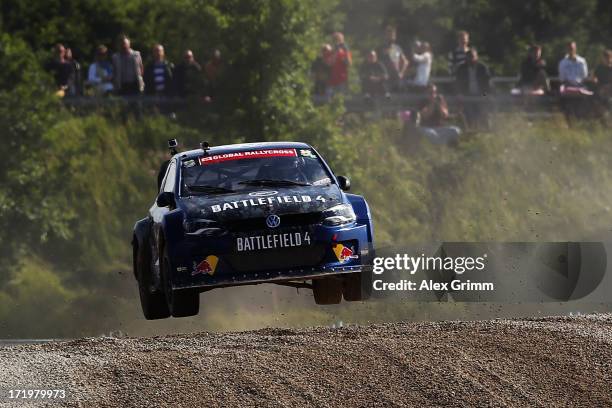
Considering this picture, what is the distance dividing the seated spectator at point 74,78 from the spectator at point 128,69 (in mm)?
2181

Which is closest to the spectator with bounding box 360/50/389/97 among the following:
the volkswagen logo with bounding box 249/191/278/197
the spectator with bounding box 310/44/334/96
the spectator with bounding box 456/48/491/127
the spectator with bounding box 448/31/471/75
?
the spectator with bounding box 310/44/334/96

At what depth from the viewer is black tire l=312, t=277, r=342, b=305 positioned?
14.1m

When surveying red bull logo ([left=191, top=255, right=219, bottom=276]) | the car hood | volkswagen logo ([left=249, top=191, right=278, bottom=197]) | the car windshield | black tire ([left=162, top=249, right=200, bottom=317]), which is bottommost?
black tire ([left=162, top=249, right=200, bottom=317])

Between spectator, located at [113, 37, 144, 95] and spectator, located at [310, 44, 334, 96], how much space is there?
11.9 ft

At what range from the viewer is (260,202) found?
13.5 meters

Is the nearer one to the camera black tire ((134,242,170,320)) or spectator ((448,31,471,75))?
black tire ((134,242,170,320))

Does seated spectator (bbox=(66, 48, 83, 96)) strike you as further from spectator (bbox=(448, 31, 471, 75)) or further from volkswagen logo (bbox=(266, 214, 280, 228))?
volkswagen logo (bbox=(266, 214, 280, 228))

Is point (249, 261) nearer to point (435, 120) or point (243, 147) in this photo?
point (243, 147)

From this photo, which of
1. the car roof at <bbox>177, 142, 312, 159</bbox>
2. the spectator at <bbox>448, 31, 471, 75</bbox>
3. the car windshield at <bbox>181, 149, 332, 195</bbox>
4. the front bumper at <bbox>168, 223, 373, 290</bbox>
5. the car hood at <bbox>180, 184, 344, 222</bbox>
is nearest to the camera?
the front bumper at <bbox>168, 223, 373, 290</bbox>

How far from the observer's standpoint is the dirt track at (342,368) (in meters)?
12.8

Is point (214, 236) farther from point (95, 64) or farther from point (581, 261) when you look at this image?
point (95, 64)

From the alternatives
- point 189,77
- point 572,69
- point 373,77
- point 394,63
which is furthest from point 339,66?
point 572,69

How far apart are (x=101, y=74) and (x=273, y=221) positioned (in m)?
17.1
